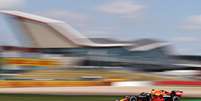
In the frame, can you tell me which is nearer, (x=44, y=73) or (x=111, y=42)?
(x=44, y=73)

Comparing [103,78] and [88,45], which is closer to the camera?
[103,78]

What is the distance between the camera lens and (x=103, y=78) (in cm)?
5053

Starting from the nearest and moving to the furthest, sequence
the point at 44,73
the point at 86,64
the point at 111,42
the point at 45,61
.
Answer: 1. the point at 44,73
2. the point at 45,61
3. the point at 86,64
4. the point at 111,42

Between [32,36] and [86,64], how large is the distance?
867 cm

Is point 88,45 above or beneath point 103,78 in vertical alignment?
above

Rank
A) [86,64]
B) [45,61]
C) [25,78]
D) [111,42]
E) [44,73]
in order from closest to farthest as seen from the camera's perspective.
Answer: [25,78] < [44,73] < [45,61] < [86,64] < [111,42]

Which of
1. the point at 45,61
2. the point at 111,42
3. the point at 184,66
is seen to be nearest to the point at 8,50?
the point at 45,61

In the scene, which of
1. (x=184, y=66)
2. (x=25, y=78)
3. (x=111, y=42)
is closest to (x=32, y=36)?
(x=111, y=42)

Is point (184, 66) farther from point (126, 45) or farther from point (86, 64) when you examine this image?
point (86, 64)

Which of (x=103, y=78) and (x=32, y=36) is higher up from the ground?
(x=32, y=36)

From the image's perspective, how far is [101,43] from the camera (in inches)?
2594

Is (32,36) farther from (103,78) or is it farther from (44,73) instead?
(103,78)

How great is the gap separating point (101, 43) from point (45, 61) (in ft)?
36.4

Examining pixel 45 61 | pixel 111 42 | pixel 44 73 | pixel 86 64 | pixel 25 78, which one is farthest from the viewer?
pixel 111 42
